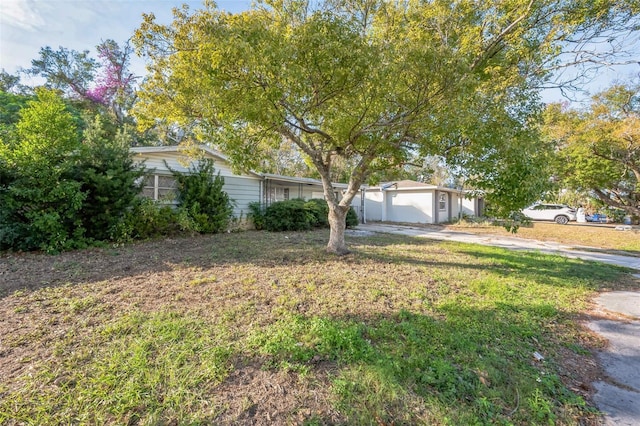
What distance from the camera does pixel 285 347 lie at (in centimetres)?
247

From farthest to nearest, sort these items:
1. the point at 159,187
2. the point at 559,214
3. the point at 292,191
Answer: the point at 559,214
the point at 292,191
the point at 159,187

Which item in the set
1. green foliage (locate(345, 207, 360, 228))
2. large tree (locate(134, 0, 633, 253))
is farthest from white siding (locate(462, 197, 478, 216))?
large tree (locate(134, 0, 633, 253))

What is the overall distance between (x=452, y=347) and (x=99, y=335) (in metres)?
3.36

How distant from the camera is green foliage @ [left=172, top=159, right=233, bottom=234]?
354 inches

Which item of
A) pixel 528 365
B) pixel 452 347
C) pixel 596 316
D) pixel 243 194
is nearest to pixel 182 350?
pixel 452 347

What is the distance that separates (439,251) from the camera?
7.71 metres

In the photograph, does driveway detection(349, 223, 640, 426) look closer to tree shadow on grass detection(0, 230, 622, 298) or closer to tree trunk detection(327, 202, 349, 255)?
tree shadow on grass detection(0, 230, 622, 298)

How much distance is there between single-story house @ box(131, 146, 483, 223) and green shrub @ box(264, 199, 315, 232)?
3.38 ft

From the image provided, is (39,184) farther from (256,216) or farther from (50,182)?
(256,216)

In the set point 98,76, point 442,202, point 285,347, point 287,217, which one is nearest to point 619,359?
point 285,347

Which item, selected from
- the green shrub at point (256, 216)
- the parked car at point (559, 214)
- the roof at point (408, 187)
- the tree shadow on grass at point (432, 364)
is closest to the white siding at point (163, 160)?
the green shrub at point (256, 216)

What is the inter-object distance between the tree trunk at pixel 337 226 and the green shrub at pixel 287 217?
4.94 meters

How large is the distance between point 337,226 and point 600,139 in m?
13.1

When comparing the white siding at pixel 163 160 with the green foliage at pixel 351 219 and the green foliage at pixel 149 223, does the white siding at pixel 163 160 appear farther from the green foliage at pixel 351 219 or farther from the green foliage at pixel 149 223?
the green foliage at pixel 351 219
